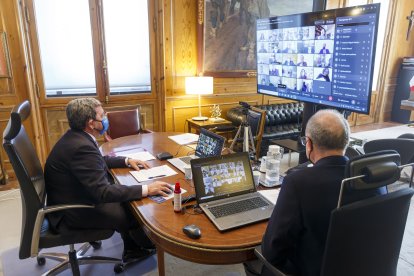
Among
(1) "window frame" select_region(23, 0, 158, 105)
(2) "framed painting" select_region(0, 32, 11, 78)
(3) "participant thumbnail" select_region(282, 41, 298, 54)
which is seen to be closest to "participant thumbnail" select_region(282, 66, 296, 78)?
(3) "participant thumbnail" select_region(282, 41, 298, 54)

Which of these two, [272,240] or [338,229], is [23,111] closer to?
[272,240]

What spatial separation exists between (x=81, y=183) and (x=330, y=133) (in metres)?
1.39

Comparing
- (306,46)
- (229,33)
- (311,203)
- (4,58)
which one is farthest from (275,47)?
(4,58)

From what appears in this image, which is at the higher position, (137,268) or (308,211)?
(308,211)

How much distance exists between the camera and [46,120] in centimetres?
383

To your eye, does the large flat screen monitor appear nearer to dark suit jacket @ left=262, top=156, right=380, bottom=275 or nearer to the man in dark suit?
dark suit jacket @ left=262, top=156, right=380, bottom=275

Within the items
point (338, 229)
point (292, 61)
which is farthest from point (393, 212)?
point (292, 61)

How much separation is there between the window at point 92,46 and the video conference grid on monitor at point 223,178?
292 centimetres

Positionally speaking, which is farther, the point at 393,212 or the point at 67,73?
the point at 67,73

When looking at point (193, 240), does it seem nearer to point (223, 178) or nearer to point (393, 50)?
point (223, 178)

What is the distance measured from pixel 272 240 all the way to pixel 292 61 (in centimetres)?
190

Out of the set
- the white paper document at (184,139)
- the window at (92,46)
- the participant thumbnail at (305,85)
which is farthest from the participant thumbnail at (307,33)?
the window at (92,46)

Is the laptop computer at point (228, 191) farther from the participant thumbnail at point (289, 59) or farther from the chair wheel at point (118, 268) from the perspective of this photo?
the participant thumbnail at point (289, 59)

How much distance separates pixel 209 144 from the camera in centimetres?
213
